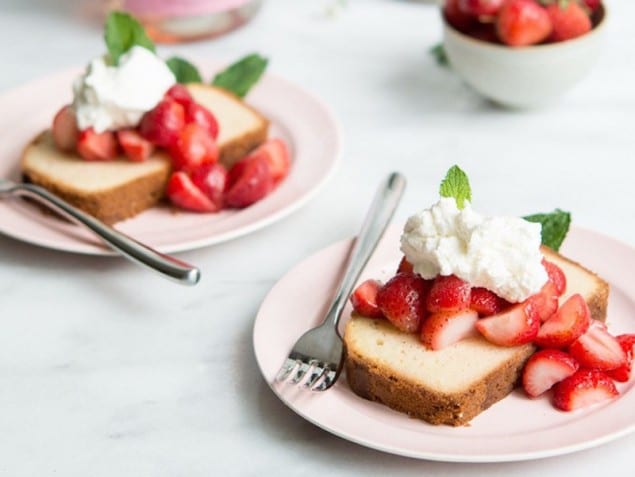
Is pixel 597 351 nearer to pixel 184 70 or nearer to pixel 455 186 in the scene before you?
pixel 455 186

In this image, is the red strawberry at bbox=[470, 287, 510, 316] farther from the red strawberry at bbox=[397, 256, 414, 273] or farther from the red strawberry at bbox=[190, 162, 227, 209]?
the red strawberry at bbox=[190, 162, 227, 209]

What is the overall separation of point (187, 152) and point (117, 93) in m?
0.19

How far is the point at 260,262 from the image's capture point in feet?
7.23

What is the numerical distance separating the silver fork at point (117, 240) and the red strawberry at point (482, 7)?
1.07m

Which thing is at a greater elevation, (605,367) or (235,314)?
(605,367)

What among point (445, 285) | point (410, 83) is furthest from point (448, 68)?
point (445, 285)

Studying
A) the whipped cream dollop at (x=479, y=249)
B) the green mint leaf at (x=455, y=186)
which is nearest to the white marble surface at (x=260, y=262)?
the whipped cream dollop at (x=479, y=249)

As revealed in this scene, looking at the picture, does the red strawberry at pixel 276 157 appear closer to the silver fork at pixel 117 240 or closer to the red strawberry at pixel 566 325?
the silver fork at pixel 117 240

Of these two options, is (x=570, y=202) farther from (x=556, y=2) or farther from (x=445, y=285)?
(x=445, y=285)

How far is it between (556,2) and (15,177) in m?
1.33

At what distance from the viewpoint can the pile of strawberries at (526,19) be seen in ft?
8.32

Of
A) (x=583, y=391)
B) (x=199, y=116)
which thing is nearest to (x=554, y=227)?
(x=583, y=391)

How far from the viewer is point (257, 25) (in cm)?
329

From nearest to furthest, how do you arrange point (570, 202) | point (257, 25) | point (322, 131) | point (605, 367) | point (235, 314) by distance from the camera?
point (605, 367) → point (235, 314) → point (570, 202) → point (322, 131) → point (257, 25)
